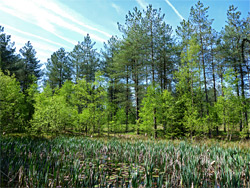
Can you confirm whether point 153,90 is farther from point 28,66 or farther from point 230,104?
point 28,66

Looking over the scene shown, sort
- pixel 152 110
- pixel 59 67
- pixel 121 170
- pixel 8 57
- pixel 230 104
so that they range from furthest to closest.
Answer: pixel 59 67, pixel 8 57, pixel 152 110, pixel 230 104, pixel 121 170

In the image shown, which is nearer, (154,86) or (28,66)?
(154,86)

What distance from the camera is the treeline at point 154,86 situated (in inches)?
507

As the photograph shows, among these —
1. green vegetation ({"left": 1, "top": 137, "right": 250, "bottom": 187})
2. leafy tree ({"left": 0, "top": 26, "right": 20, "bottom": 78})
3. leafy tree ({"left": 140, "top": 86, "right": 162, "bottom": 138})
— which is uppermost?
leafy tree ({"left": 0, "top": 26, "right": 20, "bottom": 78})

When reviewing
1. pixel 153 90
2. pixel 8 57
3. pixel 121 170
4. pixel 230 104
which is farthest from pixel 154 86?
pixel 8 57

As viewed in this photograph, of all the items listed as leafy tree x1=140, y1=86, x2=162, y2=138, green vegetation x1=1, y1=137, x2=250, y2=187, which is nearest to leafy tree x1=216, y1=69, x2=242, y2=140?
leafy tree x1=140, y1=86, x2=162, y2=138

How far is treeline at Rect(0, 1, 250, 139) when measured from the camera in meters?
12.9

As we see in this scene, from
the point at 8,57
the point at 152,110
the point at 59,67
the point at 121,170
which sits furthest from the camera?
the point at 59,67

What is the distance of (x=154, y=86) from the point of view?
15289 millimetres

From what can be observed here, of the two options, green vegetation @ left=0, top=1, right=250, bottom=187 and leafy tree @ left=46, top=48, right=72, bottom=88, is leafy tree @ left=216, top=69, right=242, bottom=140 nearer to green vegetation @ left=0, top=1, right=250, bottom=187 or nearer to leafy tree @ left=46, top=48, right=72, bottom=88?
green vegetation @ left=0, top=1, right=250, bottom=187

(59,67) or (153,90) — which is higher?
(59,67)

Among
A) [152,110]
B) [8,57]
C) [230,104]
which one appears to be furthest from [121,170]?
[8,57]

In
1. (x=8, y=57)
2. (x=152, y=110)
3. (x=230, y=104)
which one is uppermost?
(x=8, y=57)

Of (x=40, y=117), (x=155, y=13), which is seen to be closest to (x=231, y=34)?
(x=155, y=13)
